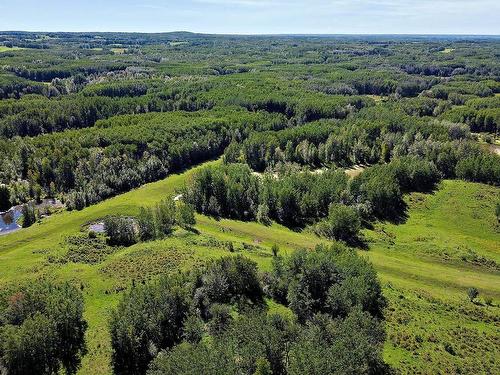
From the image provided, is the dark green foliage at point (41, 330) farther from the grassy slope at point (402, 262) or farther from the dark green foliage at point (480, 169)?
the dark green foliage at point (480, 169)

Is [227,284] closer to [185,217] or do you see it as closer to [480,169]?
[185,217]

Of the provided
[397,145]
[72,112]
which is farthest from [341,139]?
[72,112]

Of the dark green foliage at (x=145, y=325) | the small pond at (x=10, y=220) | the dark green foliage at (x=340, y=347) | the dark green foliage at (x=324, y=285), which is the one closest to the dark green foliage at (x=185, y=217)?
the dark green foliage at (x=324, y=285)

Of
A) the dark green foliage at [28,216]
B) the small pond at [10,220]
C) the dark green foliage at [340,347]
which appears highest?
the dark green foliage at [340,347]

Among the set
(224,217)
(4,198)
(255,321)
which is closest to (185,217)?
(224,217)

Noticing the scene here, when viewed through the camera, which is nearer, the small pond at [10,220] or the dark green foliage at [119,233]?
the dark green foliage at [119,233]

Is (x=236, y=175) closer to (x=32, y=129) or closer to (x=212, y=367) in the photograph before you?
(x=212, y=367)

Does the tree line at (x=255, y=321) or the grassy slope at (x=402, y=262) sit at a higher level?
the tree line at (x=255, y=321)

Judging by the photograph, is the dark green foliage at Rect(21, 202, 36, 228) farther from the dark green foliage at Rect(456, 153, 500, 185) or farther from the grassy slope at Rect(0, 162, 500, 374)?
the dark green foliage at Rect(456, 153, 500, 185)
